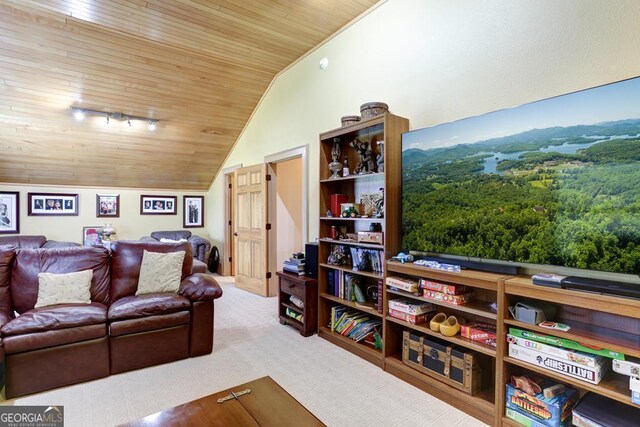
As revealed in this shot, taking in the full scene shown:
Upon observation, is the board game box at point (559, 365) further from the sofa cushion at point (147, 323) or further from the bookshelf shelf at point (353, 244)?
the sofa cushion at point (147, 323)

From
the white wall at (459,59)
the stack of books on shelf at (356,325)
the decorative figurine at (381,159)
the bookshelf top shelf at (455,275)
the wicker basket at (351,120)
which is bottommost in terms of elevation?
the stack of books on shelf at (356,325)

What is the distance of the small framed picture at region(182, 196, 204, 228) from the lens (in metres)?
7.47

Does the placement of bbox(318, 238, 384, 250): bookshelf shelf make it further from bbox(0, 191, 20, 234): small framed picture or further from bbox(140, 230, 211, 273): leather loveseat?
bbox(0, 191, 20, 234): small framed picture

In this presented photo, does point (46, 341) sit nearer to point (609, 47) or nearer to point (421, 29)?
point (421, 29)

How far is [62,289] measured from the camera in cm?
279

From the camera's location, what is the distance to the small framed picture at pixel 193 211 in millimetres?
7471

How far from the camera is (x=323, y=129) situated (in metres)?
3.95

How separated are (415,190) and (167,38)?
3.36m

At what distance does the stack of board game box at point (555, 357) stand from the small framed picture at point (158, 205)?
7.00 metres

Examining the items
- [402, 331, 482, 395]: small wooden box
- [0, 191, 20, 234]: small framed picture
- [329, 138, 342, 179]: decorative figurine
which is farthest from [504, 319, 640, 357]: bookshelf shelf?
[0, 191, 20, 234]: small framed picture

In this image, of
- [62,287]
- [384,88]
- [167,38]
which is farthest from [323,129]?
[62,287]

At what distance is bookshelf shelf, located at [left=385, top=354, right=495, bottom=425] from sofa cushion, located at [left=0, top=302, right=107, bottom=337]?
2.37m

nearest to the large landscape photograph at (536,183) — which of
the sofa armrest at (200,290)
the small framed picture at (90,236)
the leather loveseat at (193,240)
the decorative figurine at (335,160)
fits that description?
the decorative figurine at (335,160)

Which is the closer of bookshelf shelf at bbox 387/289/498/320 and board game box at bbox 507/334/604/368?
board game box at bbox 507/334/604/368
